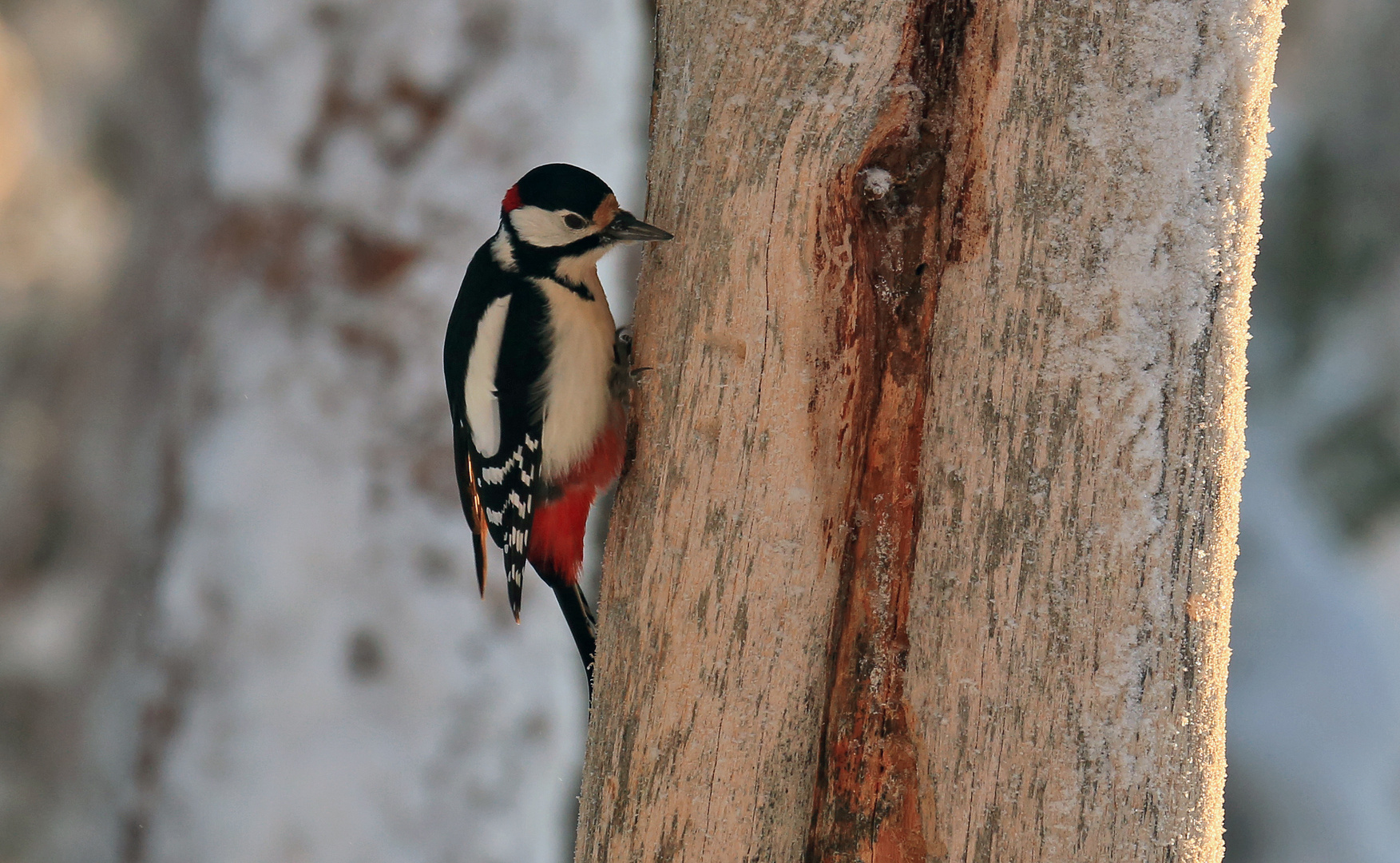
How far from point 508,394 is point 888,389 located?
831 millimetres

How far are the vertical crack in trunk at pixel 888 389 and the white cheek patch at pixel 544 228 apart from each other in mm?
642

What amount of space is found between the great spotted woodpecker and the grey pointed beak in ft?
0.13

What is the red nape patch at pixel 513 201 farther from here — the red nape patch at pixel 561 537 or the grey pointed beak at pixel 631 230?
the red nape patch at pixel 561 537

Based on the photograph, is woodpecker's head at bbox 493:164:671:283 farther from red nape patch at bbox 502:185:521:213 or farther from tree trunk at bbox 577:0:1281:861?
tree trunk at bbox 577:0:1281:861

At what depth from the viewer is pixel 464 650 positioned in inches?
112

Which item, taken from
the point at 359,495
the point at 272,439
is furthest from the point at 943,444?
the point at 272,439

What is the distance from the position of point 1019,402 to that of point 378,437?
217 cm

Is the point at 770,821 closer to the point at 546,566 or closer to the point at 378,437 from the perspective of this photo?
the point at 546,566

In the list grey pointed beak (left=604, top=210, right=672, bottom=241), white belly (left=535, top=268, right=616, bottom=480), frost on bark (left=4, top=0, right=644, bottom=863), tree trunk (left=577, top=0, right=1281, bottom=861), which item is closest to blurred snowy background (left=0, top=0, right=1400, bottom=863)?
frost on bark (left=4, top=0, right=644, bottom=863)

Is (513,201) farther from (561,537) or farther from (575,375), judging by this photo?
(561,537)

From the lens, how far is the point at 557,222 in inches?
67.3

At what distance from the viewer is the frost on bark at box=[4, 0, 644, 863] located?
9.12ft

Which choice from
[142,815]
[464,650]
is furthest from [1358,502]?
[142,815]

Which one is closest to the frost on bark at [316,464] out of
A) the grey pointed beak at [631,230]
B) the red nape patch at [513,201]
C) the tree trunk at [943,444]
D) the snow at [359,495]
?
the snow at [359,495]
